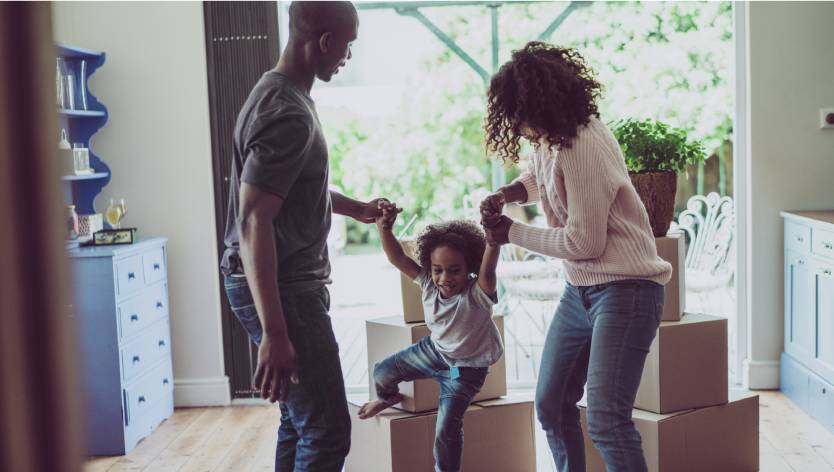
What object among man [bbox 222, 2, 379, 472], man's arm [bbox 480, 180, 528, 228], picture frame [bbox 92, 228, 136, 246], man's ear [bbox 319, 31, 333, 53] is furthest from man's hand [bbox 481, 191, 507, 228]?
picture frame [bbox 92, 228, 136, 246]

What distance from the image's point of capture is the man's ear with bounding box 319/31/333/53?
1670 millimetres

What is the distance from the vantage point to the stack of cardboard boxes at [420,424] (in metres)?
2.62

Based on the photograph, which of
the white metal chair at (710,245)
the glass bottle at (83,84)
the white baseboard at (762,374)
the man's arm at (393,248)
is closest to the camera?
the man's arm at (393,248)

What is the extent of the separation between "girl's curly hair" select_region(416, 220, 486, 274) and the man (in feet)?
2.35

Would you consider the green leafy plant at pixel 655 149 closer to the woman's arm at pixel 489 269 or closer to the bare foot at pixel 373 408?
the woman's arm at pixel 489 269

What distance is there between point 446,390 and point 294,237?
0.95 meters

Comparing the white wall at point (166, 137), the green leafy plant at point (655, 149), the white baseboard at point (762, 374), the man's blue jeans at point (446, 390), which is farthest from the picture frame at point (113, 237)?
the white baseboard at point (762, 374)

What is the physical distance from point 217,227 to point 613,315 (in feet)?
8.31

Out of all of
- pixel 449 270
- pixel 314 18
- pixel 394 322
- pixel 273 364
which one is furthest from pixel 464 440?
pixel 314 18

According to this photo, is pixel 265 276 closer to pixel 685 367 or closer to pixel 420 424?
pixel 420 424

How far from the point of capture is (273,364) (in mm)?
1532

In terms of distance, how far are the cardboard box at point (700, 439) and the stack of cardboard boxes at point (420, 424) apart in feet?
0.76

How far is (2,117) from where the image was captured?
406 millimetres

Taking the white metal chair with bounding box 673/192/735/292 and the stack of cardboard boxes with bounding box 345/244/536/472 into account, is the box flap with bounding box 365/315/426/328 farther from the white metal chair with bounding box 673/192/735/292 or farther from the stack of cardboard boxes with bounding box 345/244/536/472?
the white metal chair with bounding box 673/192/735/292
